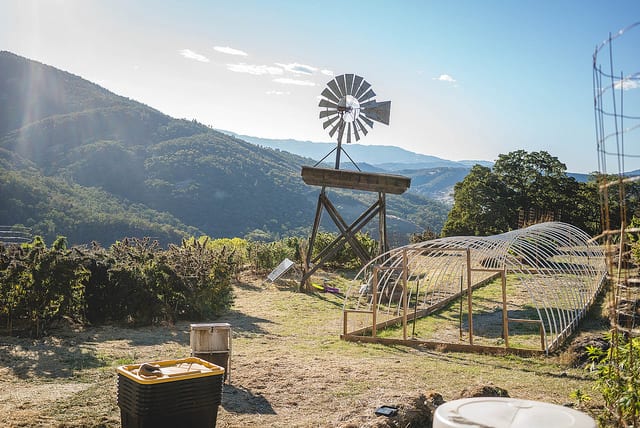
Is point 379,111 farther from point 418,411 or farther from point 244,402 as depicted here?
point 418,411

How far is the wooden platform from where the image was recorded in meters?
14.6

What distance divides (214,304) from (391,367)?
5338 millimetres

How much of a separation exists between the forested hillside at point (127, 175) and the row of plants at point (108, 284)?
34085 millimetres

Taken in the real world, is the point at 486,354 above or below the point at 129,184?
below

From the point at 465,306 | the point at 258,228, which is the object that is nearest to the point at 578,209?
the point at 465,306

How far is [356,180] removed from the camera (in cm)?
1480

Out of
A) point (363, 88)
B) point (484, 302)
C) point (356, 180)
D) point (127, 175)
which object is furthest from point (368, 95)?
point (127, 175)

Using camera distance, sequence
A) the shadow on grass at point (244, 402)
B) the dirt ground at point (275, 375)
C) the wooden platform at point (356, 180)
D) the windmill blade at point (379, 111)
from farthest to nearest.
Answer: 1. the windmill blade at point (379, 111)
2. the wooden platform at point (356, 180)
3. the shadow on grass at point (244, 402)
4. the dirt ground at point (275, 375)

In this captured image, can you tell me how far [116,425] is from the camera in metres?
5.09

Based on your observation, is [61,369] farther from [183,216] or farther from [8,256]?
[183,216]

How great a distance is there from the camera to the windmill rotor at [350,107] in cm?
1545

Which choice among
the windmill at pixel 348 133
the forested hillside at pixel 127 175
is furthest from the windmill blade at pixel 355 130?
the forested hillside at pixel 127 175

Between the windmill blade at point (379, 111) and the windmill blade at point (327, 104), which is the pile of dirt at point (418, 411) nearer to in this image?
the windmill blade at point (379, 111)

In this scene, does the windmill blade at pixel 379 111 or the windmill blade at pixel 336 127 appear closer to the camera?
the windmill blade at pixel 379 111
